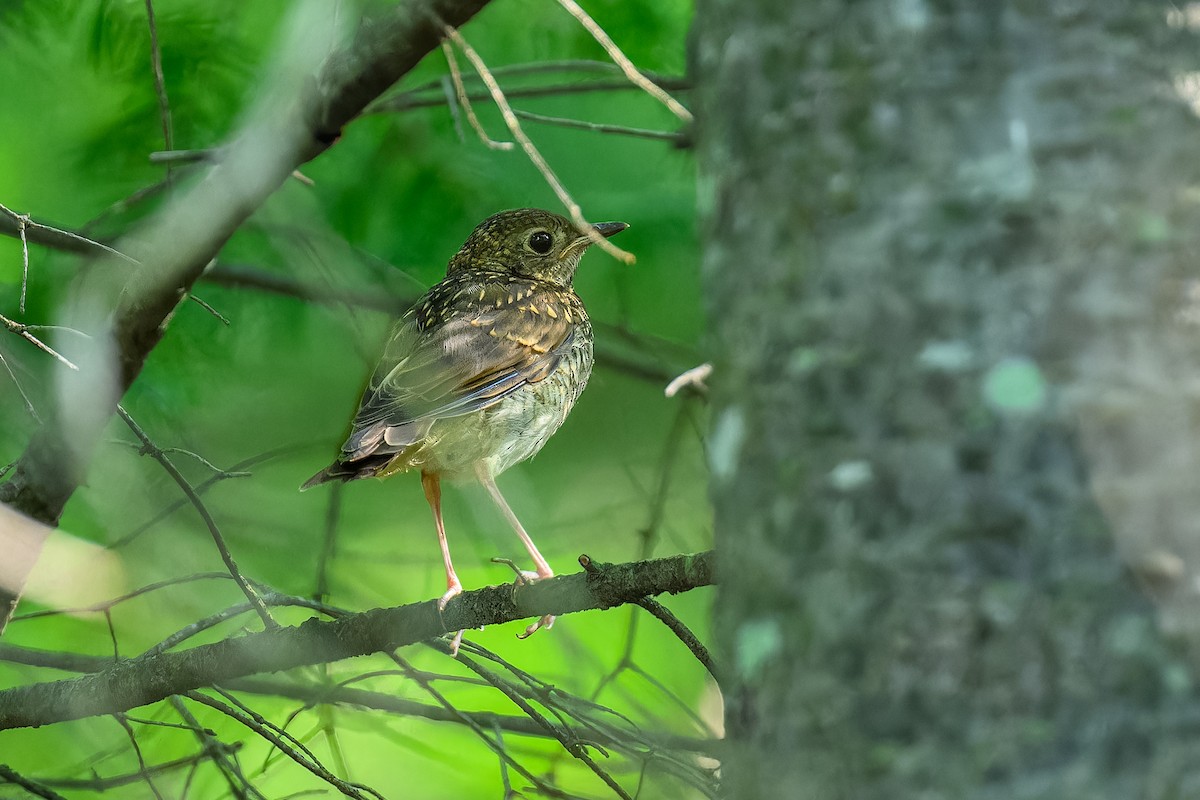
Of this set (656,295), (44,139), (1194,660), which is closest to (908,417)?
(1194,660)

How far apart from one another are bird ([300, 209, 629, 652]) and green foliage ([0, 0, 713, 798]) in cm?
22

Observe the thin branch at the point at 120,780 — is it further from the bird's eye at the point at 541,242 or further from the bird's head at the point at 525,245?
the bird's eye at the point at 541,242

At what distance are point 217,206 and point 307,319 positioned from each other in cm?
206

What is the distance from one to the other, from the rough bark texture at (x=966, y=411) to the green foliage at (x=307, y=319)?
9.09ft

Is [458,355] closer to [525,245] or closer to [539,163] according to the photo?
[525,245]

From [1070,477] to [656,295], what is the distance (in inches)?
157

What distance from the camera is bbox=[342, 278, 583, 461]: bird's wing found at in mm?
3900

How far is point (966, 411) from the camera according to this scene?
1187mm

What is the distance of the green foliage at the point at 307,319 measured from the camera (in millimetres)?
4328

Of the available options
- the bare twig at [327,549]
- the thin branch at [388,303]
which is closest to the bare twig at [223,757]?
the bare twig at [327,549]

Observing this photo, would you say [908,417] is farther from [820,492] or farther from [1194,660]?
[1194,660]

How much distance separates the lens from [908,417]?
122 centimetres

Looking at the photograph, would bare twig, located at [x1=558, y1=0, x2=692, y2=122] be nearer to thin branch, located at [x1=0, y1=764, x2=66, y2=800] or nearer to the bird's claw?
the bird's claw

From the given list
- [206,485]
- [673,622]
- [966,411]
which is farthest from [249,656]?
[966,411]
